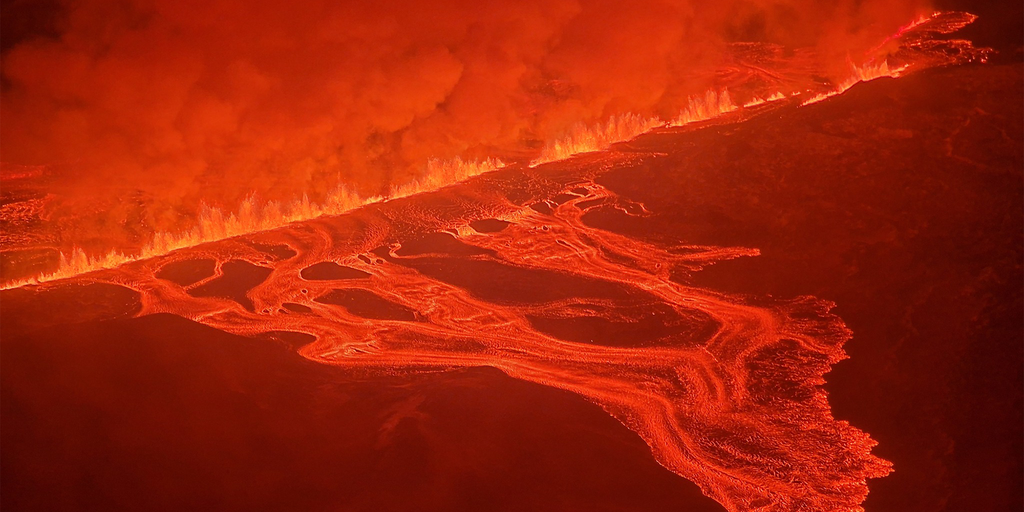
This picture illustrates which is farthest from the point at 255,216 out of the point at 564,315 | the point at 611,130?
the point at 611,130

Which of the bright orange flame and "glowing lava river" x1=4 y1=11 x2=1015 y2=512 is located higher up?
the bright orange flame

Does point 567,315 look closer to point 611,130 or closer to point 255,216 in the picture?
point 611,130

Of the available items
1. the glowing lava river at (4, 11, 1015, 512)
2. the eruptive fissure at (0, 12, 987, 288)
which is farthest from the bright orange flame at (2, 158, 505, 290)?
the glowing lava river at (4, 11, 1015, 512)

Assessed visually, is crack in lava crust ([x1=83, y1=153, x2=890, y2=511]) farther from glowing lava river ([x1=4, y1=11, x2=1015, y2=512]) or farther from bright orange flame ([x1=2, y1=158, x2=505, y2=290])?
bright orange flame ([x1=2, y1=158, x2=505, y2=290])

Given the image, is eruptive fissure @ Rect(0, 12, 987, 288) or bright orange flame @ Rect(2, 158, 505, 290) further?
eruptive fissure @ Rect(0, 12, 987, 288)

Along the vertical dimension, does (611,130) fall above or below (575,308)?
above

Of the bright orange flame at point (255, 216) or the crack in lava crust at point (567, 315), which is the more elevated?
the bright orange flame at point (255, 216)

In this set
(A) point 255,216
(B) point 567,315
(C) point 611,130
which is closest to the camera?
(B) point 567,315

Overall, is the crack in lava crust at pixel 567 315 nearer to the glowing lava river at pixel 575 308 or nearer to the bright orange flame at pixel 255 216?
the glowing lava river at pixel 575 308

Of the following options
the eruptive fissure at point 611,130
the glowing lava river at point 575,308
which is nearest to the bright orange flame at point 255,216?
the eruptive fissure at point 611,130
